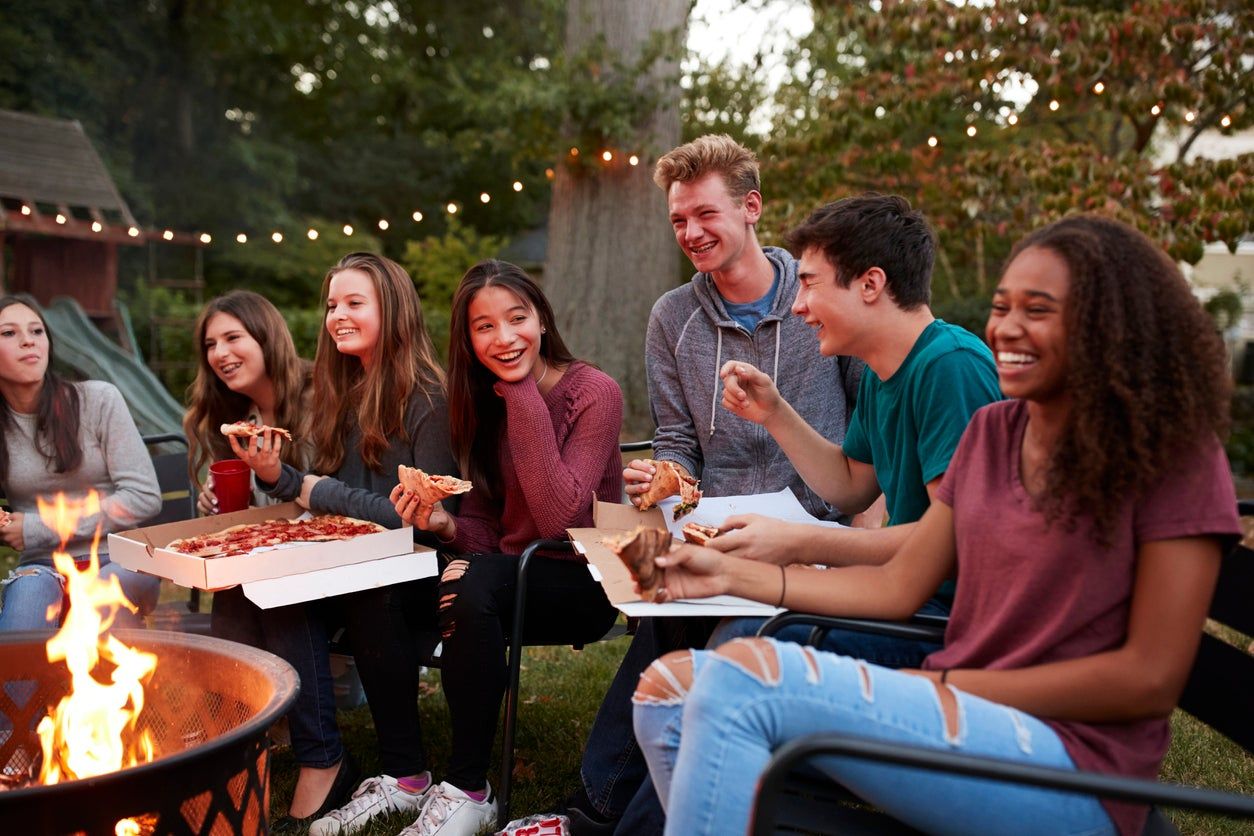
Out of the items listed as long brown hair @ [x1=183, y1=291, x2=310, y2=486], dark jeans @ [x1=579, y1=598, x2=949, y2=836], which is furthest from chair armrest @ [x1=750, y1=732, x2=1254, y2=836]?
long brown hair @ [x1=183, y1=291, x2=310, y2=486]

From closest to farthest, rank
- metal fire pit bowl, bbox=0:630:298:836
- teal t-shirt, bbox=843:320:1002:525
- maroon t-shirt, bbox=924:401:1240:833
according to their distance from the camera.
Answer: maroon t-shirt, bbox=924:401:1240:833 < metal fire pit bowl, bbox=0:630:298:836 < teal t-shirt, bbox=843:320:1002:525

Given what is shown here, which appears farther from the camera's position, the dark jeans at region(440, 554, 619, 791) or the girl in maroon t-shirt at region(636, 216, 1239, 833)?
the dark jeans at region(440, 554, 619, 791)

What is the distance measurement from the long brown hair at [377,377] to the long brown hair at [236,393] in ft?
0.58

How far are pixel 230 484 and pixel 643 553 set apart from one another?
169cm

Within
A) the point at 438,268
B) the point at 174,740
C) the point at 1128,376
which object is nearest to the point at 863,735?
the point at 1128,376

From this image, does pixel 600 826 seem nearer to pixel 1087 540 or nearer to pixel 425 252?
pixel 1087 540

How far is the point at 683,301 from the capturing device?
3.57 meters

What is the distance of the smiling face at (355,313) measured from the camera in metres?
3.51

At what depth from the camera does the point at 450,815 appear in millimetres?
2891

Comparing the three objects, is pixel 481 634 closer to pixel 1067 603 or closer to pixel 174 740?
pixel 174 740

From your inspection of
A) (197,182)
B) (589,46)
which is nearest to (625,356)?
(589,46)

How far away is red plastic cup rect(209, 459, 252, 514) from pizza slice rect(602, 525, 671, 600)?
160 centimetres

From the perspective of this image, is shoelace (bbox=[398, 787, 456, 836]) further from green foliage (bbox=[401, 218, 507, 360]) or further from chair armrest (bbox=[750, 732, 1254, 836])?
green foliage (bbox=[401, 218, 507, 360])

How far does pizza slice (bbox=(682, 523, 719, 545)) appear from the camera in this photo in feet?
8.64
